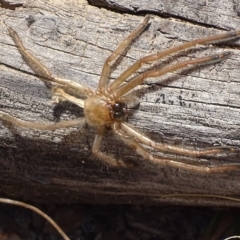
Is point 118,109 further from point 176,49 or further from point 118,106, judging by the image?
point 176,49

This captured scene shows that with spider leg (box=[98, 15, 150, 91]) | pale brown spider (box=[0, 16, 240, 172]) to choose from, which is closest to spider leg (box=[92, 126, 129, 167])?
pale brown spider (box=[0, 16, 240, 172])

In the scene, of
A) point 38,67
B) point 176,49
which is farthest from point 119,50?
point 38,67

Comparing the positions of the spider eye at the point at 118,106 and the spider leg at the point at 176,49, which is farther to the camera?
the spider eye at the point at 118,106

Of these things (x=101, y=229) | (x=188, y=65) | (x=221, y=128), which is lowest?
(x=101, y=229)

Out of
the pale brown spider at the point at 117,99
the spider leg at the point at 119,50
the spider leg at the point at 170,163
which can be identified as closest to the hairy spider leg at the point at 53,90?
the pale brown spider at the point at 117,99

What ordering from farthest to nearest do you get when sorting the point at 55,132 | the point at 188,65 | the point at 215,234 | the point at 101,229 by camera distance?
1. the point at 101,229
2. the point at 215,234
3. the point at 55,132
4. the point at 188,65

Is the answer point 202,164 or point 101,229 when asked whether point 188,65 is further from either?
point 101,229

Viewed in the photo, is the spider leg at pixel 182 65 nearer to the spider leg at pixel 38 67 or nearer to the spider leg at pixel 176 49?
the spider leg at pixel 176 49

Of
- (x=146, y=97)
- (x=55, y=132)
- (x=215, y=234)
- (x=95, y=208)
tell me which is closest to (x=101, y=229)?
(x=95, y=208)

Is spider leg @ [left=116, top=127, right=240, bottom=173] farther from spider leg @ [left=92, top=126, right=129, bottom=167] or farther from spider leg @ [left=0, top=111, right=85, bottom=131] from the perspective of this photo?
spider leg @ [left=0, top=111, right=85, bottom=131]
